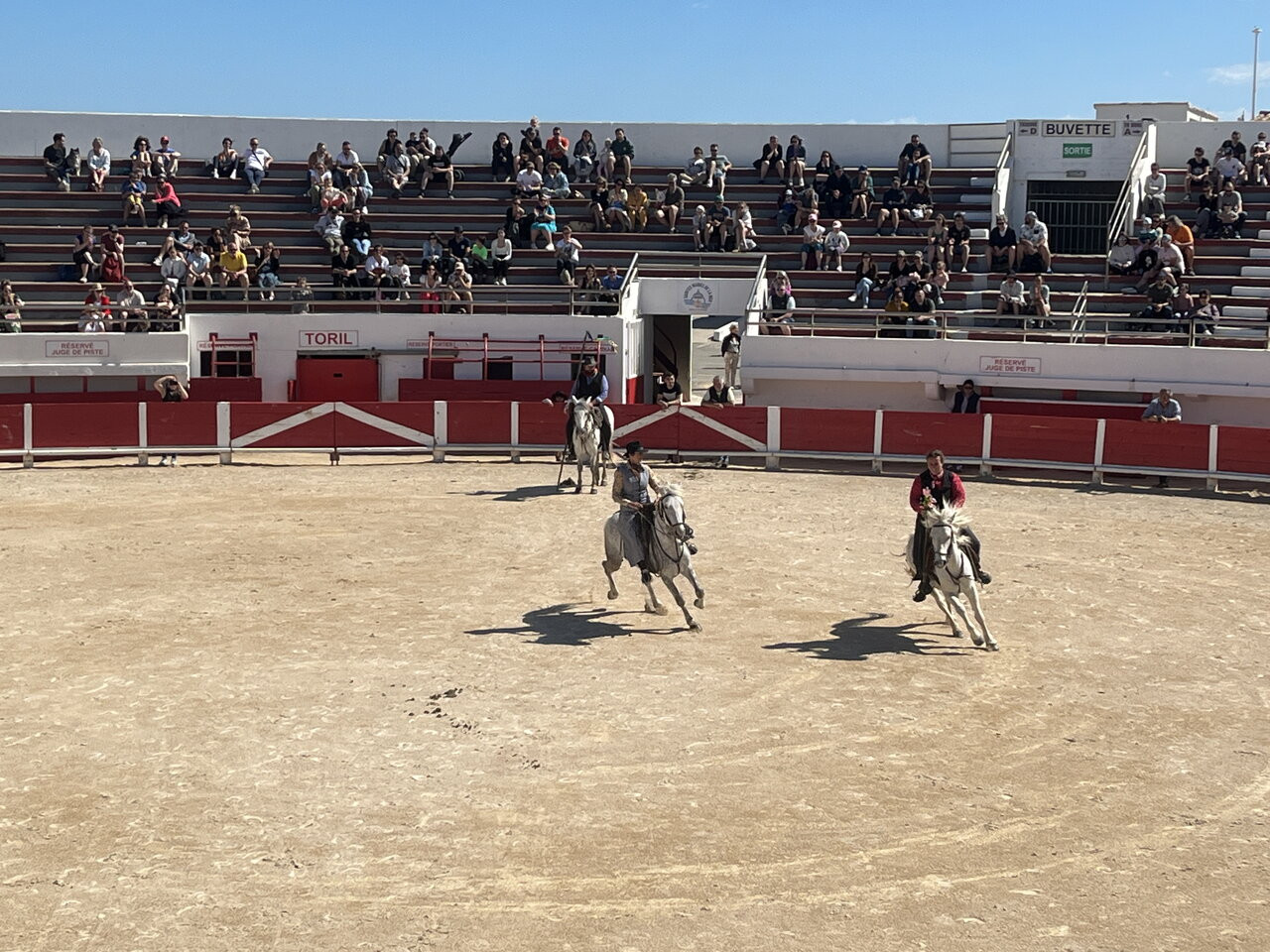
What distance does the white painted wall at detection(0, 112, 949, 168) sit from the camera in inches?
1651

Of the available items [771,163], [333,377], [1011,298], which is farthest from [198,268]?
[1011,298]

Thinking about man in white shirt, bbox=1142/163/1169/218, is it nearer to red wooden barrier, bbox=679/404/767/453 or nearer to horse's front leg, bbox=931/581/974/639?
red wooden barrier, bbox=679/404/767/453

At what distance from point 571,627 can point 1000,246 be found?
74.4ft

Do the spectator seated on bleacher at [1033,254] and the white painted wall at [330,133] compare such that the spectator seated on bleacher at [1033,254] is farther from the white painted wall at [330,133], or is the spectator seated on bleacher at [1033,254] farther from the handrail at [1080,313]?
the white painted wall at [330,133]

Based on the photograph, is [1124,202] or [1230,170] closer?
[1230,170]

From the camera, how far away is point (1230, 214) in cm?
3575

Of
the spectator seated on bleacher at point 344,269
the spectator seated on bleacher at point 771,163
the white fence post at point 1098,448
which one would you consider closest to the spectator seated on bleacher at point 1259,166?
the spectator seated on bleacher at point 771,163

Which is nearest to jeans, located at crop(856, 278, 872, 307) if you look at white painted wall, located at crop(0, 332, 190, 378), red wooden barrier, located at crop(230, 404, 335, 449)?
red wooden barrier, located at crop(230, 404, 335, 449)

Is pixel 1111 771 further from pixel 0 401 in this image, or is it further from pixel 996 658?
pixel 0 401

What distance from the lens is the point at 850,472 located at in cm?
2930

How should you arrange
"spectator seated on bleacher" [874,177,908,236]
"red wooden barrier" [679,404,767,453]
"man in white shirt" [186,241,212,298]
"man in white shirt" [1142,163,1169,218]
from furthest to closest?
"spectator seated on bleacher" [874,177,908,236] < "man in white shirt" [1142,163,1169,218] < "man in white shirt" [186,241,212,298] < "red wooden barrier" [679,404,767,453]

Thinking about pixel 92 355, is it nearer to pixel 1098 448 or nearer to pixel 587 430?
pixel 587 430

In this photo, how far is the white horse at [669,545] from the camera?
16.0 m

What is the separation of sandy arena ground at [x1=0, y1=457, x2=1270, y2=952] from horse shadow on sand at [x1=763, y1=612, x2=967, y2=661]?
67 mm
